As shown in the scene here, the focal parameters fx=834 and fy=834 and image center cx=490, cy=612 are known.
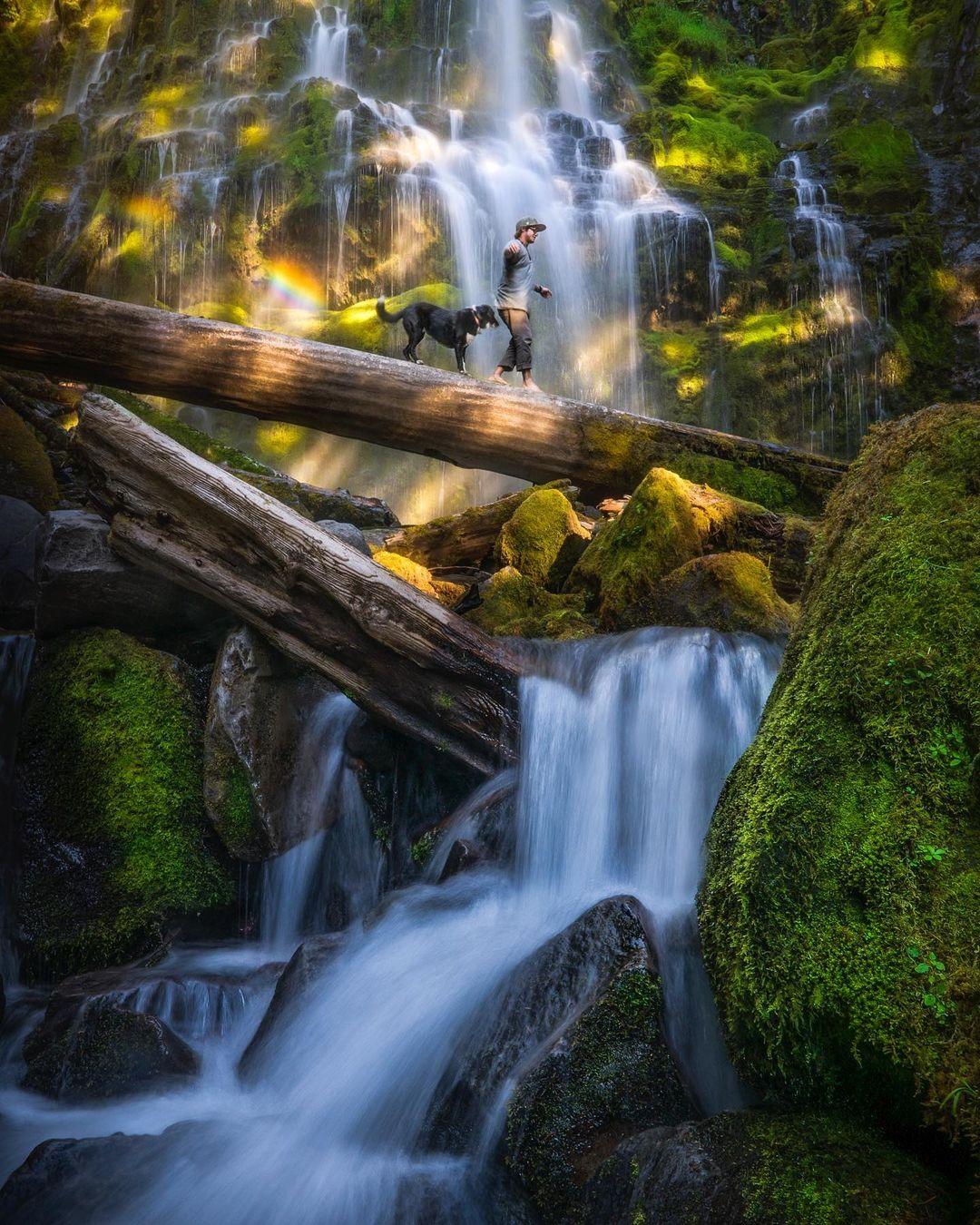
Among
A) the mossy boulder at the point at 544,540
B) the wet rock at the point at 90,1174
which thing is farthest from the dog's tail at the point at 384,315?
the wet rock at the point at 90,1174

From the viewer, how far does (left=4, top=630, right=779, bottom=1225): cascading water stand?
8.96ft

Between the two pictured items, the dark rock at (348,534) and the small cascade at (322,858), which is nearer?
the small cascade at (322,858)

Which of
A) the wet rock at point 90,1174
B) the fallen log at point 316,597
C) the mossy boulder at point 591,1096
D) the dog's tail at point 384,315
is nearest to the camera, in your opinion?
the mossy boulder at point 591,1096

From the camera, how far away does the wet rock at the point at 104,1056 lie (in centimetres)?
343

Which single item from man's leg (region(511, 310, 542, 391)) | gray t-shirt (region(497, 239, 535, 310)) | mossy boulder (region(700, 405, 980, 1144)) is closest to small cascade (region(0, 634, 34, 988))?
mossy boulder (region(700, 405, 980, 1144))

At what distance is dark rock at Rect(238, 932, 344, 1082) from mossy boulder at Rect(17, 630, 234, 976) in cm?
107

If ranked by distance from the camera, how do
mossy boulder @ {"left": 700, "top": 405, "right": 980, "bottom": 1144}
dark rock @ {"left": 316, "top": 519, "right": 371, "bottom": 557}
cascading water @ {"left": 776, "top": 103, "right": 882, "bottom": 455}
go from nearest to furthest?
1. mossy boulder @ {"left": 700, "top": 405, "right": 980, "bottom": 1144}
2. dark rock @ {"left": 316, "top": 519, "right": 371, "bottom": 557}
3. cascading water @ {"left": 776, "top": 103, "right": 882, "bottom": 455}

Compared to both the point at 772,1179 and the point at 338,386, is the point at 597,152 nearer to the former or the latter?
the point at 338,386

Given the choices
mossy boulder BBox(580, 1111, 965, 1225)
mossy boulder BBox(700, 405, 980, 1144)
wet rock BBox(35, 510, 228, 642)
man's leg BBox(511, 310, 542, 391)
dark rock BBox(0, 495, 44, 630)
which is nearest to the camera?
mossy boulder BBox(580, 1111, 965, 1225)

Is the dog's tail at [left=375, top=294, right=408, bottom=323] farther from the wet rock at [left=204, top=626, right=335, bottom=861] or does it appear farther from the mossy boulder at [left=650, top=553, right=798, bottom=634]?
the wet rock at [left=204, top=626, right=335, bottom=861]

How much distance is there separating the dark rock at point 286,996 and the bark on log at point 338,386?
4.86 metres

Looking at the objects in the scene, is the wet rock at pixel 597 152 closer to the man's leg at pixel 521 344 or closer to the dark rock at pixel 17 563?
the man's leg at pixel 521 344

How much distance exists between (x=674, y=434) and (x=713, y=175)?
46.4ft

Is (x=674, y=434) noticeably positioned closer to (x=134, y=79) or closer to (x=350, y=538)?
(x=350, y=538)
